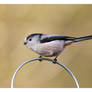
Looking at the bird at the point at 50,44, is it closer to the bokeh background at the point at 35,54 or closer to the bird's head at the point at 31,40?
the bird's head at the point at 31,40

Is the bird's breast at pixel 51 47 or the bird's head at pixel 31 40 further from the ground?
the bird's head at pixel 31 40

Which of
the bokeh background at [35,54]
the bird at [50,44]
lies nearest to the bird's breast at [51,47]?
the bird at [50,44]

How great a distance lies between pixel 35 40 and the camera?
64.8 inches

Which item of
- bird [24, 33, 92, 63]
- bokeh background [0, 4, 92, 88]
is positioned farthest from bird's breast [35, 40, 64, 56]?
bokeh background [0, 4, 92, 88]

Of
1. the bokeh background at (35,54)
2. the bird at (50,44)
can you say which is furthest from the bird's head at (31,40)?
the bokeh background at (35,54)

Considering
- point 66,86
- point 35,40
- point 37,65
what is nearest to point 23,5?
point 37,65

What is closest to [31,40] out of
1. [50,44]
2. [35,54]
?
[50,44]

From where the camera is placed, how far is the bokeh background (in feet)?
7.78

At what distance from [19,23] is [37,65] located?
1.07 ft

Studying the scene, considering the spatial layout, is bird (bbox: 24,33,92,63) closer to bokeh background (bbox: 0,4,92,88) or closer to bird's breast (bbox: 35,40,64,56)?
bird's breast (bbox: 35,40,64,56)

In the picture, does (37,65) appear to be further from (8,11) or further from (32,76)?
(8,11)

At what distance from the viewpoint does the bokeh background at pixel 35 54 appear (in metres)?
2.37

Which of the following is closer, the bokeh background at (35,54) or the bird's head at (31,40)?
the bird's head at (31,40)

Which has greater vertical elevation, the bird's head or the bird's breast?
the bird's head
